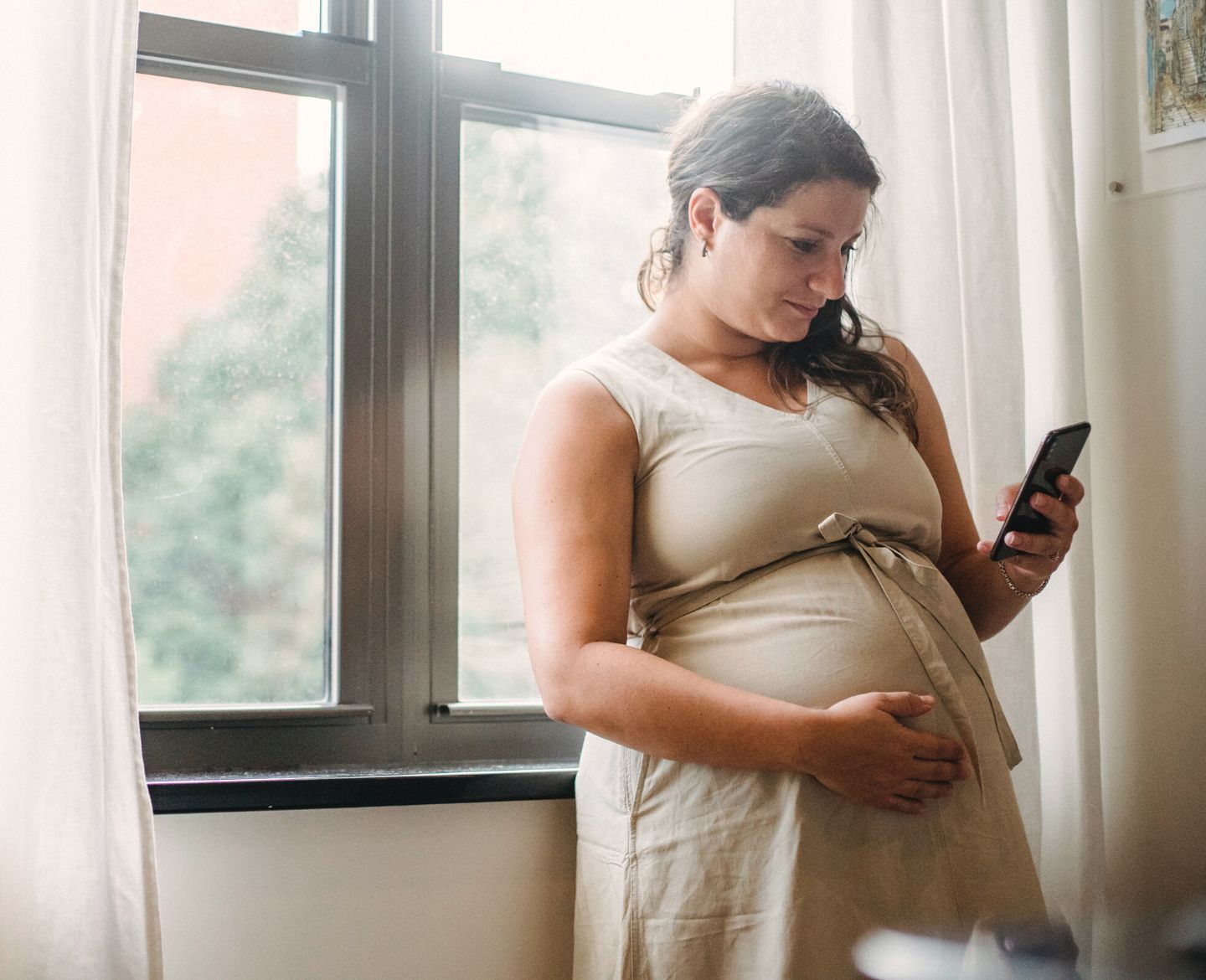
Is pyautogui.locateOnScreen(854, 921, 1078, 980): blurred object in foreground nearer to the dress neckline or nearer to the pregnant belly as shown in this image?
the pregnant belly

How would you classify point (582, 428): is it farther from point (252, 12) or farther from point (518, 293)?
point (252, 12)

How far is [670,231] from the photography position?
4.01ft

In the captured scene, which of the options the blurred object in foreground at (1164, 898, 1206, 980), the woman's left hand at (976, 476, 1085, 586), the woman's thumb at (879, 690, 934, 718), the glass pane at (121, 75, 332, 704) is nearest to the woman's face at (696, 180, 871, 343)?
the woman's left hand at (976, 476, 1085, 586)

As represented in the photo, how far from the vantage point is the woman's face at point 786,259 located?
1101mm

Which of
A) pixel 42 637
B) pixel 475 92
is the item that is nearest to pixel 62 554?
pixel 42 637

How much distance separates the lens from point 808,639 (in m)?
1.01

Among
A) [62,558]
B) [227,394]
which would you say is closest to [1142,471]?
[227,394]

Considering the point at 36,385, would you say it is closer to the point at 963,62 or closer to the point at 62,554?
the point at 62,554

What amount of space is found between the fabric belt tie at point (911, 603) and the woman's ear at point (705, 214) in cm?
34

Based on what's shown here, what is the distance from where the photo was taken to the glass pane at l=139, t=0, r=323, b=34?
132 cm

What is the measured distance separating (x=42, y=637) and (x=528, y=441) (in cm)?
48

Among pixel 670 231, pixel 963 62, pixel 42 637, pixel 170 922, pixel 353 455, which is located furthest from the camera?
pixel 963 62

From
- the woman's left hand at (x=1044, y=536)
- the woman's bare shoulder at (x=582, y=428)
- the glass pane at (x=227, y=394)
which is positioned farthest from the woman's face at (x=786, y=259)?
the glass pane at (x=227, y=394)

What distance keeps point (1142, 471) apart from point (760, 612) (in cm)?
84
